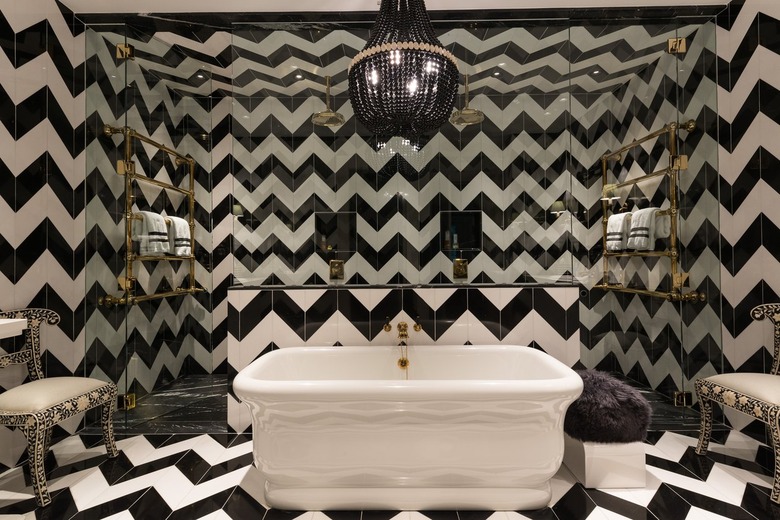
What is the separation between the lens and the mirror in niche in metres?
2.67

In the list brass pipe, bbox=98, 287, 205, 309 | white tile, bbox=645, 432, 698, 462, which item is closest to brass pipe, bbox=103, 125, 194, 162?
brass pipe, bbox=98, 287, 205, 309

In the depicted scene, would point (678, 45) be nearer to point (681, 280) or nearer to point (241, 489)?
point (681, 280)

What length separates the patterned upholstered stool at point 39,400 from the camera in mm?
1696

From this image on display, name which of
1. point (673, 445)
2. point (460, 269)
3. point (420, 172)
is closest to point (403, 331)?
point (460, 269)

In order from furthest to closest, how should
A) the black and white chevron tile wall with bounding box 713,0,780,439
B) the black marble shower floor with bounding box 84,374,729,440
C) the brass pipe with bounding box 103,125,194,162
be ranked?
1. the brass pipe with bounding box 103,125,194,162
2. the black marble shower floor with bounding box 84,374,729,440
3. the black and white chevron tile wall with bounding box 713,0,780,439

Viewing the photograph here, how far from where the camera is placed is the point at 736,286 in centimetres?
246

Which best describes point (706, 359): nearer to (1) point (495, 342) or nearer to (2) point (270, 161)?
(1) point (495, 342)

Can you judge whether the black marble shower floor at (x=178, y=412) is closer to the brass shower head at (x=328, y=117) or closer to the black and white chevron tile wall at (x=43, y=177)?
the black and white chevron tile wall at (x=43, y=177)

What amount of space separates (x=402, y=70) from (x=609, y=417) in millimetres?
1833

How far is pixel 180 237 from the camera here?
3.24 meters

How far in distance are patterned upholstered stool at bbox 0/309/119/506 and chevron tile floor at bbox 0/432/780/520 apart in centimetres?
15

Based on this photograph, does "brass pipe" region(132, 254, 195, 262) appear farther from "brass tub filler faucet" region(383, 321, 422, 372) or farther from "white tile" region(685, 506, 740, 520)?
"white tile" region(685, 506, 740, 520)

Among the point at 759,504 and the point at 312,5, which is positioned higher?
the point at 312,5

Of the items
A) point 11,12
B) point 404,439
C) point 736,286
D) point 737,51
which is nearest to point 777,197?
point 736,286
